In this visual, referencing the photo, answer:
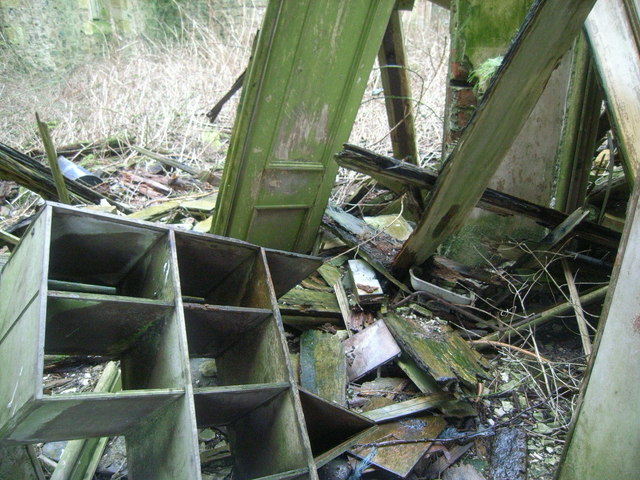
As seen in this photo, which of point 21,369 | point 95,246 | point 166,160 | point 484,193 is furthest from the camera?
point 166,160

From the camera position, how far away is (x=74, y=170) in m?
4.75

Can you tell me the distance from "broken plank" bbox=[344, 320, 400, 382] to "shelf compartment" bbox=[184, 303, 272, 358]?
0.86 meters

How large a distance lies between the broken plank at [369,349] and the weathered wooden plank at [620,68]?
1452 mm

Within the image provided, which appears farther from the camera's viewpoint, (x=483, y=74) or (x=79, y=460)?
(x=483, y=74)

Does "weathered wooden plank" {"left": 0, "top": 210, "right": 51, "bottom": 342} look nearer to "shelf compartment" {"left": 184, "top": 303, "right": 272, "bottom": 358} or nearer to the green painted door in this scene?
"shelf compartment" {"left": 184, "top": 303, "right": 272, "bottom": 358}

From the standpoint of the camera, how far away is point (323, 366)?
2639 millimetres

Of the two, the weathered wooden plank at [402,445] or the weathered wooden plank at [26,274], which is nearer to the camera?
the weathered wooden plank at [26,274]

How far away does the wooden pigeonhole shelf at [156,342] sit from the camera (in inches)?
55.4

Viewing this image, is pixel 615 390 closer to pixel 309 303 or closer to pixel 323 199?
pixel 309 303

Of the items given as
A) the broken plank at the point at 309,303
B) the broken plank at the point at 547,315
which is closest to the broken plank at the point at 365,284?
the broken plank at the point at 309,303

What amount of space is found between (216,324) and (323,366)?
862 millimetres

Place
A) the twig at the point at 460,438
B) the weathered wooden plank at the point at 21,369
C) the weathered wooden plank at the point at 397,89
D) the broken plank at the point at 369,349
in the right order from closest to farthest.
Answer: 1. the weathered wooden plank at the point at 21,369
2. the twig at the point at 460,438
3. the broken plank at the point at 369,349
4. the weathered wooden plank at the point at 397,89

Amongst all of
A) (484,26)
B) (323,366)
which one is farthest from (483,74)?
(323,366)

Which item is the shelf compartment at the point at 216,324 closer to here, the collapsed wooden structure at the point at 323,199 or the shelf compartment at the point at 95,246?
the collapsed wooden structure at the point at 323,199
